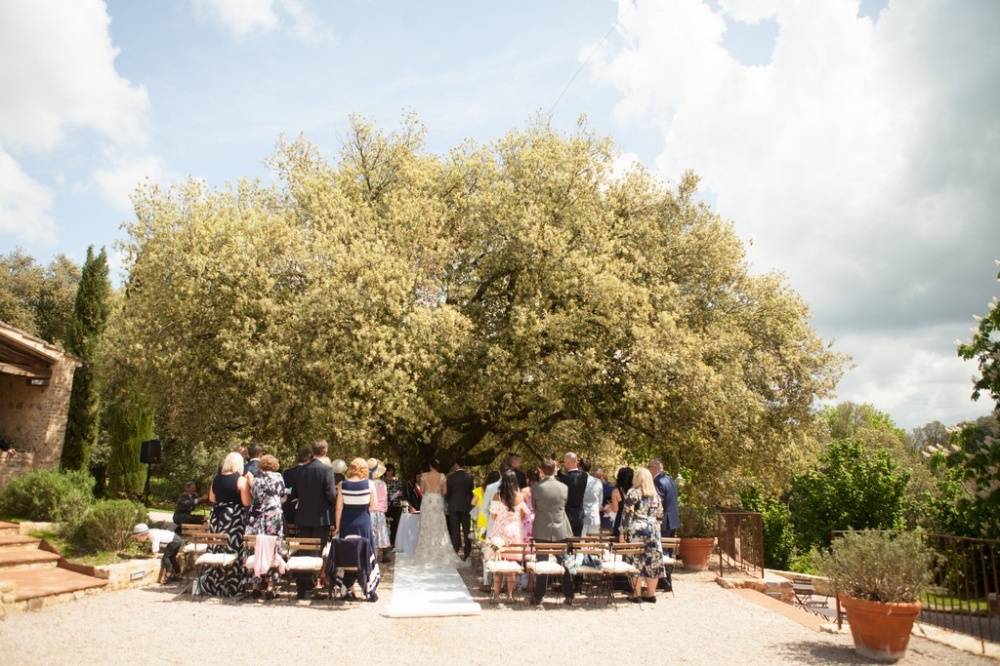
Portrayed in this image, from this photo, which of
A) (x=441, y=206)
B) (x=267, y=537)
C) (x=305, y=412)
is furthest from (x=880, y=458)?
(x=267, y=537)

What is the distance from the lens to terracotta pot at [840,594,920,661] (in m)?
7.44

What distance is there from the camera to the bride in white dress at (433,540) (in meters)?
13.6

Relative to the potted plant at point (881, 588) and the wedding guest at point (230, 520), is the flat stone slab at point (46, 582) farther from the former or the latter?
the potted plant at point (881, 588)

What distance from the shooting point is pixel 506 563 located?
10258mm

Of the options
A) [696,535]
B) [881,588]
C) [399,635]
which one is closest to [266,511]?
[399,635]

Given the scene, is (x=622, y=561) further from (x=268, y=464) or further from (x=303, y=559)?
(x=268, y=464)

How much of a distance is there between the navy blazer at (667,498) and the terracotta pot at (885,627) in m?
3.90

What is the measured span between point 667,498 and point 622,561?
1.43 meters

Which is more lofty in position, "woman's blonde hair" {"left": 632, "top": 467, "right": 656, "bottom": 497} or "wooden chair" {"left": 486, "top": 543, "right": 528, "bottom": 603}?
"woman's blonde hair" {"left": 632, "top": 467, "right": 656, "bottom": 497}

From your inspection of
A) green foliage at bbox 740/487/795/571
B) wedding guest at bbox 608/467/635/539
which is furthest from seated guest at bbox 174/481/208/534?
green foliage at bbox 740/487/795/571

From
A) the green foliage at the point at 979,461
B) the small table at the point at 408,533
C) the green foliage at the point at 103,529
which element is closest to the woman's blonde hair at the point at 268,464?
the green foliage at the point at 103,529

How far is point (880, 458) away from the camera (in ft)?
86.3

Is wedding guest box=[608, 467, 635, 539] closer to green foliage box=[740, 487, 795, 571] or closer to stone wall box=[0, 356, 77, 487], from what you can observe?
green foliage box=[740, 487, 795, 571]

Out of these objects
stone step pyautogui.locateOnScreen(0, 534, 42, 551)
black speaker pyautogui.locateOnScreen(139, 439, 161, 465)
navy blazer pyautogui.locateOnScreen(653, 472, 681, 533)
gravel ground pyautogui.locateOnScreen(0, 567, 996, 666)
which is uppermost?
black speaker pyautogui.locateOnScreen(139, 439, 161, 465)
